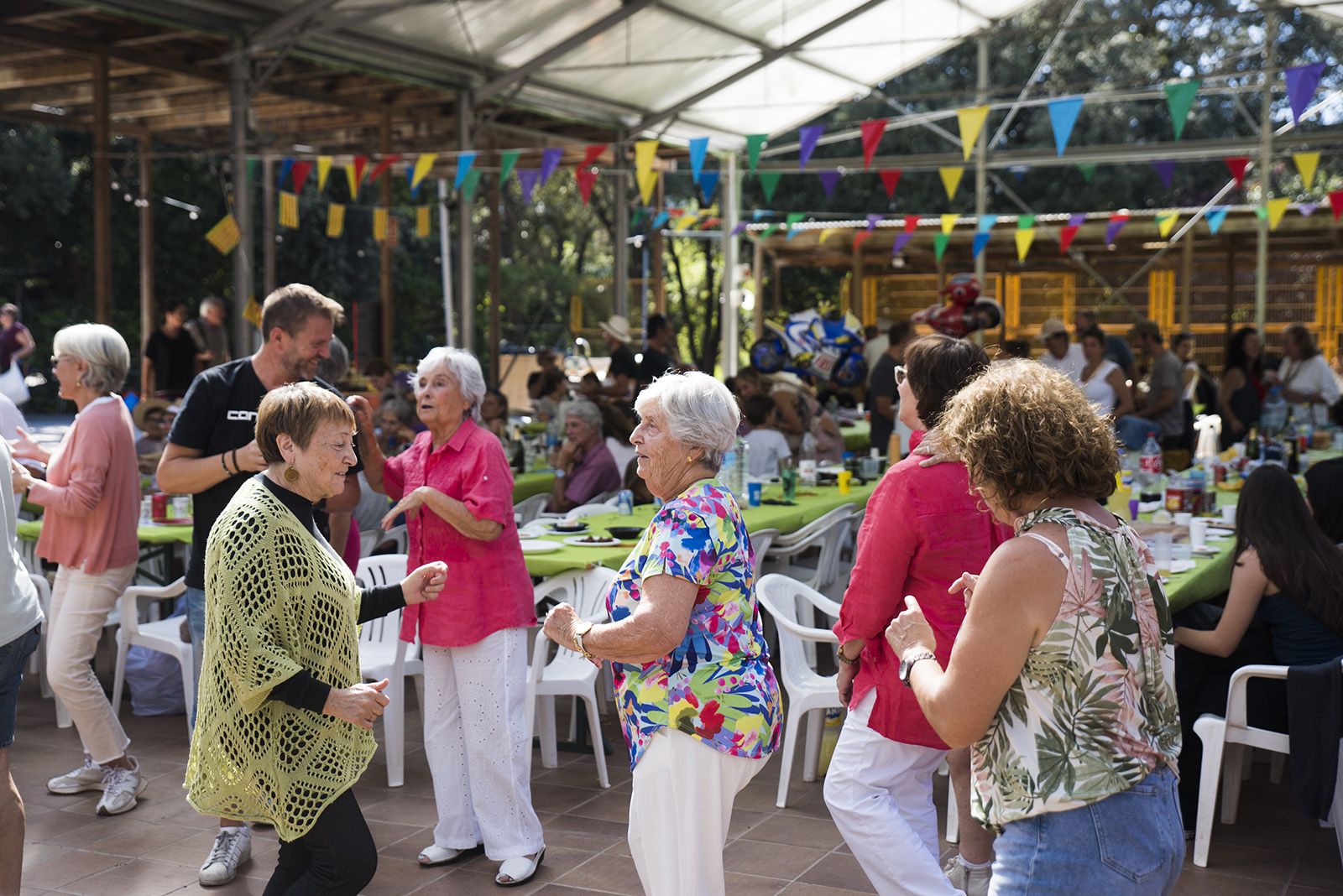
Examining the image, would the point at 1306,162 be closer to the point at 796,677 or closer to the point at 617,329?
the point at 617,329

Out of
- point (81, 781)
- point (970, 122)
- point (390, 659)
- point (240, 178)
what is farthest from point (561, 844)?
point (970, 122)

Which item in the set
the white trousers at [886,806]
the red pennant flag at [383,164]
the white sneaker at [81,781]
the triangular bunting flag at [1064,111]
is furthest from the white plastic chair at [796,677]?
the red pennant flag at [383,164]

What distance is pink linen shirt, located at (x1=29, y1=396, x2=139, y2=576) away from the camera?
4.37m

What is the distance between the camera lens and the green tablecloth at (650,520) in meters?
5.03

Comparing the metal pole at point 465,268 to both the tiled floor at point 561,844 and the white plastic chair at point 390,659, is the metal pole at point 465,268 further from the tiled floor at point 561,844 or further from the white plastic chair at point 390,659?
the tiled floor at point 561,844

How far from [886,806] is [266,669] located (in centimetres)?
142

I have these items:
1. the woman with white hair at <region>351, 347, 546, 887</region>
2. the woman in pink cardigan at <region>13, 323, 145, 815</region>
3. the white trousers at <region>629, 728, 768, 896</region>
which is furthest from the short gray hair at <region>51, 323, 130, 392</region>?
the white trousers at <region>629, 728, 768, 896</region>

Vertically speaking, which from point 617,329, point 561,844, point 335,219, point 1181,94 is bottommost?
point 561,844

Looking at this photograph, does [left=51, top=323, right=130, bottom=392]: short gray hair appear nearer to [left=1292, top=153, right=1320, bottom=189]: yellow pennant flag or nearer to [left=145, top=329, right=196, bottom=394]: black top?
[left=145, top=329, right=196, bottom=394]: black top

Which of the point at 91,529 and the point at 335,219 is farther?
the point at 335,219

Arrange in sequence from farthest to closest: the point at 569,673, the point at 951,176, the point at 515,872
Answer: the point at 951,176 → the point at 569,673 → the point at 515,872

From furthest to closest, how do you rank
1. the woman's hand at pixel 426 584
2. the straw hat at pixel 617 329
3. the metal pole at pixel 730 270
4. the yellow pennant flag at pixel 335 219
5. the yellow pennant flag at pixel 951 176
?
1. the metal pole at pixel 730 270
2. the yellow pennant flag at pixel 951 176
3. the straw hat at pixel 617 329
4. the yellow pennant flag at pixel 335 219
5. the woman's hand at pixel 426 584

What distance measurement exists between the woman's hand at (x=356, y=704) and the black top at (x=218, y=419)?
1.25m

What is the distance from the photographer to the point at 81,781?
15.4 feet
